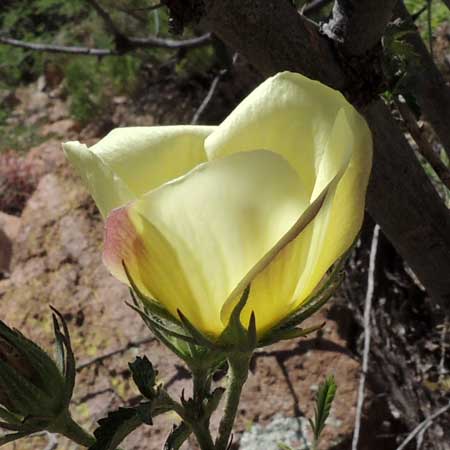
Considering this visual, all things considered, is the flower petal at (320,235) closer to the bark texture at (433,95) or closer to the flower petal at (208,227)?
the flower petal at (208,227)

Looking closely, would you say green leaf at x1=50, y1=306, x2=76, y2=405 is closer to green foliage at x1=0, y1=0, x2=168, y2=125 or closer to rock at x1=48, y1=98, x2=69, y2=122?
green foliage at x1=0, y1=0, x2=168, y2=125

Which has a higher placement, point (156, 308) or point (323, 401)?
point (156, 308)

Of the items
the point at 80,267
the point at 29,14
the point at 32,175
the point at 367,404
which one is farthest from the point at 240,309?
the point at 29,14

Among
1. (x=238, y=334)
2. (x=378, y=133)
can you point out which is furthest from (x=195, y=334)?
(x=378, y=133)

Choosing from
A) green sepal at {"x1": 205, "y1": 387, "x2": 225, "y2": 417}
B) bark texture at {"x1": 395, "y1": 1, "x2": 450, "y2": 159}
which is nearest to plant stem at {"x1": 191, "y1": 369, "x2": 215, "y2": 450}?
green sepal at {"x1": 205, "y1": 387, "x2": 225, "y2": 417}

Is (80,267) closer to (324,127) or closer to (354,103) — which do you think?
(354,103)

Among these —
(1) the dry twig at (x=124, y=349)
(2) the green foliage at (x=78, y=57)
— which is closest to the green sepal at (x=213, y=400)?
(1) the dry twig at (x=124, y=349)

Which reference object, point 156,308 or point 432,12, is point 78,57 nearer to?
point 432,12
